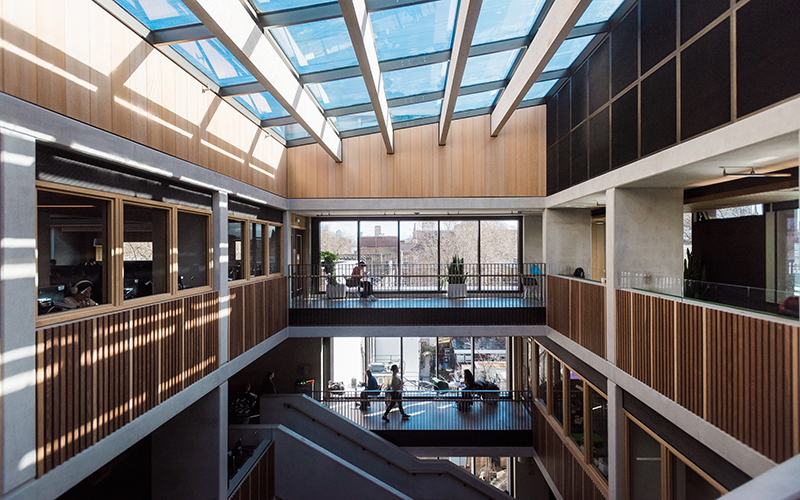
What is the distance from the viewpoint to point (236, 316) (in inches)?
281

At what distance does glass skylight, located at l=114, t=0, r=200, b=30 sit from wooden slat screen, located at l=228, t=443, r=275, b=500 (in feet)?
23.4

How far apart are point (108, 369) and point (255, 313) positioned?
3847 millimetres

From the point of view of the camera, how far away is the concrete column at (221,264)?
21.4ft

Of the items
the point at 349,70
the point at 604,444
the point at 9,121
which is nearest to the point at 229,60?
the point at 349,70

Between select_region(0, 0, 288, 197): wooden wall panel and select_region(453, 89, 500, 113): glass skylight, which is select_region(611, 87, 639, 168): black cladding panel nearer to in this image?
select_region(453, 89, 500, 113): glass skylight

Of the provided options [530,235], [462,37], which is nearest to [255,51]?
[462,37]

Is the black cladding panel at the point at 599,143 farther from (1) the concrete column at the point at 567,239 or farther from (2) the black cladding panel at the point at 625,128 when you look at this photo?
(1) the concrete column at the point at 567,239

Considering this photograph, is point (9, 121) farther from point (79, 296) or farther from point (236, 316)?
point (236, 316)

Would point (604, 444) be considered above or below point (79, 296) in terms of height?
below

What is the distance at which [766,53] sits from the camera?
3543 millimetres

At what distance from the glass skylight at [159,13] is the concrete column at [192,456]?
559 cm

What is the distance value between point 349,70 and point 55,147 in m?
4.23

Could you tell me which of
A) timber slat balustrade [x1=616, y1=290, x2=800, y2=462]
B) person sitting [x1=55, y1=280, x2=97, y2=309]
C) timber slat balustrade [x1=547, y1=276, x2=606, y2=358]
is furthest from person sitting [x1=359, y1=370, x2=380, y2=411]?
person sitting [x1=55, y1=280, x2=97, y2=309]

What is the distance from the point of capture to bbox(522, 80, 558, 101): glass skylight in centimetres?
873
